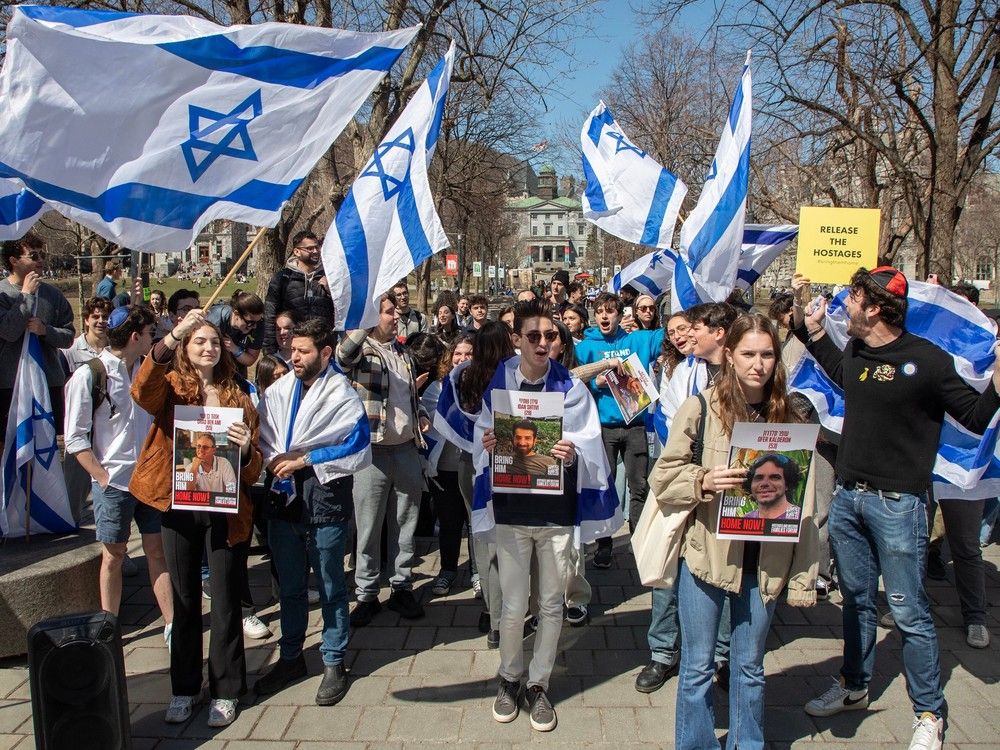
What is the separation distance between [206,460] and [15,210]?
229 centimetres

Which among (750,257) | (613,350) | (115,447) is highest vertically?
(750,257)

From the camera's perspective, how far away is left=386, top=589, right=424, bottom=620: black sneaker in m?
5.11

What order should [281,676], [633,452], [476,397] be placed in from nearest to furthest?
[281,676] < [476,397] < [633,452]

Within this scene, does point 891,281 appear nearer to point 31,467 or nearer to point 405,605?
point 405,605

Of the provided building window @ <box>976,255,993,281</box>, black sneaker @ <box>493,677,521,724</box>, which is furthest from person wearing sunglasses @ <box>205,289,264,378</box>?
building window @ <box>976,255,993,281</box>

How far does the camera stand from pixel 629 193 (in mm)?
6691

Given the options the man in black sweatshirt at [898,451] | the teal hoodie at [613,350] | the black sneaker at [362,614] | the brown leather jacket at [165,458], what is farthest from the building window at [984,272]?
the brown leather jacket at [165,458]

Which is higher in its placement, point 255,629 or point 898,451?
point 898,451

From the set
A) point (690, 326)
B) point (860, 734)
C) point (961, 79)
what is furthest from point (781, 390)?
point (961, 79)

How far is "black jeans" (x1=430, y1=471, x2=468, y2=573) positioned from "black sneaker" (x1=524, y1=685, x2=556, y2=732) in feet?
5.87

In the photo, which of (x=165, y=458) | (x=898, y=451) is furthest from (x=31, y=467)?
(x=898, y=451)

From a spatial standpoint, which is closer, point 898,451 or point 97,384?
point 898,451

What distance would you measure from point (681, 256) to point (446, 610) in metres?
2.73

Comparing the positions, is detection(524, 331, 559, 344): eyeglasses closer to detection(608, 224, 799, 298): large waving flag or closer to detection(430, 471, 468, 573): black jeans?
detection(430, 471, 468, 573): black jeans
